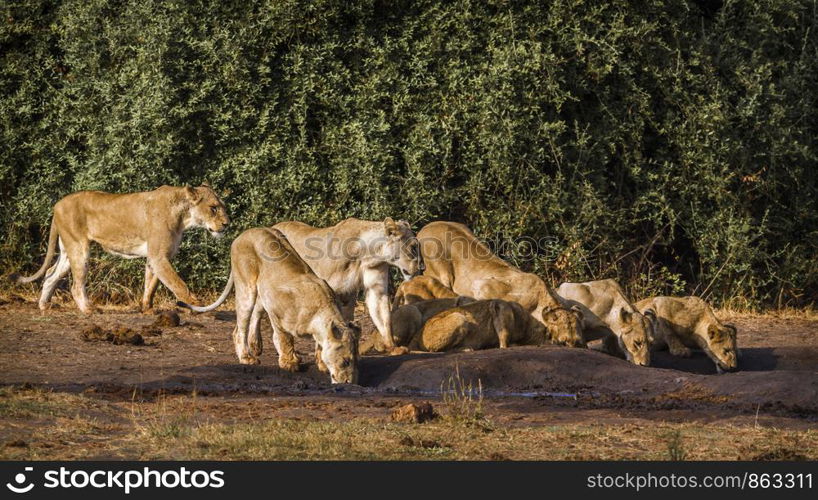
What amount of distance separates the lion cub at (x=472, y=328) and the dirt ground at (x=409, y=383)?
31.8 inches

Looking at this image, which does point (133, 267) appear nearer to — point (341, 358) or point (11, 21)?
A: point (11, 21)

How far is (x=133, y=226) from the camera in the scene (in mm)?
14258

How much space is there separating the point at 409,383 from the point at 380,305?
1.44 metres

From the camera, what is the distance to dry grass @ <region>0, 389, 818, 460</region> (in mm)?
7457

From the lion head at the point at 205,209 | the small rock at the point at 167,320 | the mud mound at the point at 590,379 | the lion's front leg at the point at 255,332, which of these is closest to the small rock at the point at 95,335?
the small rock at the point at 167,320

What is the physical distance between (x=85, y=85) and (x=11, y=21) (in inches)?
51.6

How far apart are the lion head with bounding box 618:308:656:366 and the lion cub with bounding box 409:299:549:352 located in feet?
3.27

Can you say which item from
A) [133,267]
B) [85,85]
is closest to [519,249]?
[133,267]

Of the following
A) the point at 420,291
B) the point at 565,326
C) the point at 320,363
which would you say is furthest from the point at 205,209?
the point at 565,326

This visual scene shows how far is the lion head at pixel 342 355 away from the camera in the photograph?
10391 millimetres

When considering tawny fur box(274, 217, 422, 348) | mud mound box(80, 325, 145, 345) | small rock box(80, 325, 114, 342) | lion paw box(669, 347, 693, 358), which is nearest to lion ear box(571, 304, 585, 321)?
lion paw box(669, 347, 693, 358)

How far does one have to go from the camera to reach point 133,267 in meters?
15.6

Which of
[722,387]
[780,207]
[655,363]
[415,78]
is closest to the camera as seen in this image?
[722,387]

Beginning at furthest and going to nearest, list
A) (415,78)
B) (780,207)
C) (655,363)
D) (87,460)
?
(780,207) → (415,78) → (655,363) → (87,460)
